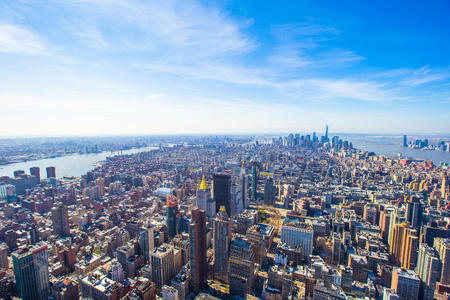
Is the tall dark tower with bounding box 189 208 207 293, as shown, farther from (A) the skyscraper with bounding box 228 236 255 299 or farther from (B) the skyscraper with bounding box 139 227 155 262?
(B) the skyscraper with bounding box 139 227 155 262

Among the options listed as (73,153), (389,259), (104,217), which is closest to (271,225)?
(389,259)

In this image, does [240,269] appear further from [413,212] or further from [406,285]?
[413,212]

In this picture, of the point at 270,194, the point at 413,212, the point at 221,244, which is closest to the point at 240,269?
the point at 221,244

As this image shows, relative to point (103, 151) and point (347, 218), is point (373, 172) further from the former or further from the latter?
point (103, 151)

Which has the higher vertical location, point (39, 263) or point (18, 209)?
point (39, 263)

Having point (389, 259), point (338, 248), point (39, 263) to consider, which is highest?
point (39, 263)
